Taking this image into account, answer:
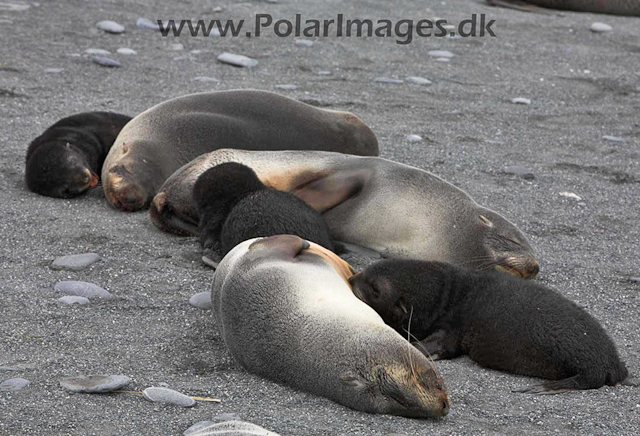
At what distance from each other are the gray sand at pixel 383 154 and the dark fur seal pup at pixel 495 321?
0.08 m

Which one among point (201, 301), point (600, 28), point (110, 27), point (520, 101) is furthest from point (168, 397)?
point (600, 28)

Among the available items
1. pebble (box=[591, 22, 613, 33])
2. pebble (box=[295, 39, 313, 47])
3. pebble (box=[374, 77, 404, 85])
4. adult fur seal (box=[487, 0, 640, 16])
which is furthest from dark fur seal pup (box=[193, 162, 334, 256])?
adult fur seal (box=[487, 0, 640, 16])

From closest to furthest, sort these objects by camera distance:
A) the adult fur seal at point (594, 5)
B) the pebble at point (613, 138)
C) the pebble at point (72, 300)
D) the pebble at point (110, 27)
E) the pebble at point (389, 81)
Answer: the pebble at point (72, 300), the pebble at point (613, 138), the pebble at point (389, 81), the pebble at point (110, 27), the adult fur seal at point (594, 5)

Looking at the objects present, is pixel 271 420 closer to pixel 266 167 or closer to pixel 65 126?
pixel 266 167

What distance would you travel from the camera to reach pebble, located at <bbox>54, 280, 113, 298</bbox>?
14.7 feet

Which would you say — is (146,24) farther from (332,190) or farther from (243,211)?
(243,211)

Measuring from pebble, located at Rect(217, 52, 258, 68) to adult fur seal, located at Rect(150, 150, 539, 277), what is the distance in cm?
354

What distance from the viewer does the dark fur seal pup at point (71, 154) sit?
233 inches

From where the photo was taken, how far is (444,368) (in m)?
3.91

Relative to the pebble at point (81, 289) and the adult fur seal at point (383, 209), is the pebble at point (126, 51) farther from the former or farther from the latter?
the pebble at point (81, 289)

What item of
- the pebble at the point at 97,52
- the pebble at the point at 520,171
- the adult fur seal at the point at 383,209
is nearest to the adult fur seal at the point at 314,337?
the adult fur seal at the point at 383,209

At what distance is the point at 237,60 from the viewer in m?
9.19

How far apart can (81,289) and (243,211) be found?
33.8 inches

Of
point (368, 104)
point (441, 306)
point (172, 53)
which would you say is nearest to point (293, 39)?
point (172, 53)
